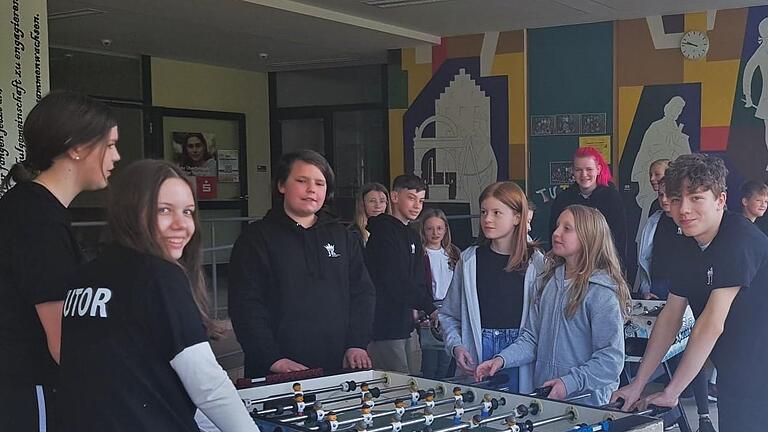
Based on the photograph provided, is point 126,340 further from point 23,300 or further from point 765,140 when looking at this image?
point 765,140

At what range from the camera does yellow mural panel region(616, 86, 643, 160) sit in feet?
27.3

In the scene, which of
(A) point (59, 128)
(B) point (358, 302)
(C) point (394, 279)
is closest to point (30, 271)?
(A) point (59, 128)

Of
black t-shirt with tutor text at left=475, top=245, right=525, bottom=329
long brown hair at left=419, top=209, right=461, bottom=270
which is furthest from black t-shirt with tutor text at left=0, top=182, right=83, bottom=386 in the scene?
long brown hair at left=419, top=209, right=461, bottom=270

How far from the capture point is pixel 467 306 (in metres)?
3.47

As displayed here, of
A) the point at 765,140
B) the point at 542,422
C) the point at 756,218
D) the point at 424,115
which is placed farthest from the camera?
the point at 424,115

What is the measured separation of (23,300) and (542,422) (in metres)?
1.44

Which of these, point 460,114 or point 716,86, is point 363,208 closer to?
point 460,114

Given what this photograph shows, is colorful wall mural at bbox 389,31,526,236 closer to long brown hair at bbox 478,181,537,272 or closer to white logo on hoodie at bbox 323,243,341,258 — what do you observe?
long brown hair at bbox 478,181,537,272

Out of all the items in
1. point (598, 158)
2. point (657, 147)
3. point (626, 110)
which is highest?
point (626, 110)

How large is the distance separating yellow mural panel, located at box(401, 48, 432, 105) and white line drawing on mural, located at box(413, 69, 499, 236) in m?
0.29

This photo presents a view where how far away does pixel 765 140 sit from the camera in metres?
7.79

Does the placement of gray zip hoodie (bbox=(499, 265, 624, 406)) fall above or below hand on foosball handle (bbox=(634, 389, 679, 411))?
above

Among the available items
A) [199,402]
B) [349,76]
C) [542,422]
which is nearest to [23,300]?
[199,402]

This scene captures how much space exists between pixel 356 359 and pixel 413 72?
6.54 m
